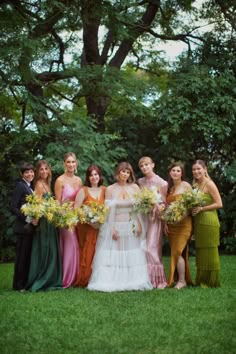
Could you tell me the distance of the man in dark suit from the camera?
8766 mm

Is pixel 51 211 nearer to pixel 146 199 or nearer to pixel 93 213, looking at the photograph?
pixel 93 213

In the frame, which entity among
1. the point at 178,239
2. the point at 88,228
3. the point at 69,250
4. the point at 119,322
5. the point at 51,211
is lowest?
the point at 119,322

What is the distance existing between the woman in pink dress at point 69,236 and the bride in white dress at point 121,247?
1.34ft

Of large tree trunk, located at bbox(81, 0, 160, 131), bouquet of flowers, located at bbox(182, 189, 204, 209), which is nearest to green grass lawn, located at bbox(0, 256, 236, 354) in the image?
bouquet of flowers, located at bbox(182, 189, 204, 209)

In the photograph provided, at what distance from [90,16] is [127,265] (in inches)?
228

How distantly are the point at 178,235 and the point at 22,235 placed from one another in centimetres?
222

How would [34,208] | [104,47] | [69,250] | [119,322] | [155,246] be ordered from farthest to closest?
1. [104,47]
2. [69,250]
3. [155,246]
4. [34,208]
5. [119,322]

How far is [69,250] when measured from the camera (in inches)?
358

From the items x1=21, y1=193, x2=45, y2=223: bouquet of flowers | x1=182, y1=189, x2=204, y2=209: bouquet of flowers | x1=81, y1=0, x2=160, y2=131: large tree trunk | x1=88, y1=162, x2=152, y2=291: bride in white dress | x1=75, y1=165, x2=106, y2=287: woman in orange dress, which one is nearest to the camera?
x1=21, y1=193, x2=45, y2=223: bouquet of flowers

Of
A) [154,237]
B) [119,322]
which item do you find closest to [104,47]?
[154,237]

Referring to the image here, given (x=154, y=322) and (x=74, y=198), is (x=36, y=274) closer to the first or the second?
(x=74, y=198)

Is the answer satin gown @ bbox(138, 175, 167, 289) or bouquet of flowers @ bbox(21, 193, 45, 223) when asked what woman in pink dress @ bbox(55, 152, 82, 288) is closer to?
bouquet of flowers @ bbox(21, 193, 45, 223)

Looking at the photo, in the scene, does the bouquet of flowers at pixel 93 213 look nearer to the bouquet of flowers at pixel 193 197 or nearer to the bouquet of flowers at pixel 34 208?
the bouquet of flowers at pixel 34 208

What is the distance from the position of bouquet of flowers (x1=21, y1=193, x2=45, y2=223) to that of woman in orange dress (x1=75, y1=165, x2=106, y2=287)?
730mm
